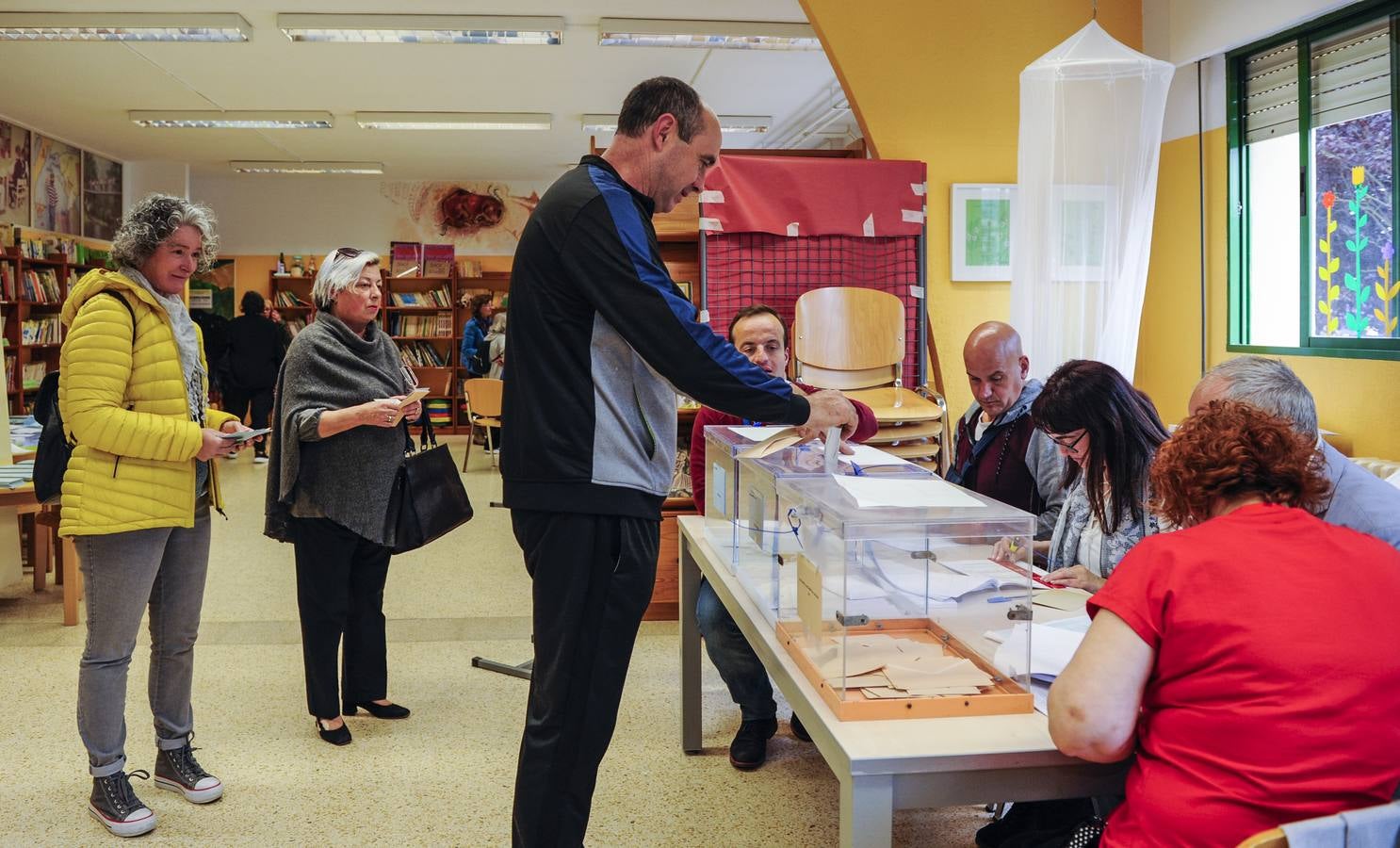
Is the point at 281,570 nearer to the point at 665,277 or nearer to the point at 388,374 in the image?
the point at 388,374

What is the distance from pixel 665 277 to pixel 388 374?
1.65 m

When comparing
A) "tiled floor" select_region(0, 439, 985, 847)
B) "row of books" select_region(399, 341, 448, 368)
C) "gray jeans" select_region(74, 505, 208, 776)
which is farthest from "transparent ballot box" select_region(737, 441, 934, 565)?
"row of books" select_region(399, 341, 448, 368)

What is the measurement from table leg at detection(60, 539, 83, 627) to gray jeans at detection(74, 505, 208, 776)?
194 cm

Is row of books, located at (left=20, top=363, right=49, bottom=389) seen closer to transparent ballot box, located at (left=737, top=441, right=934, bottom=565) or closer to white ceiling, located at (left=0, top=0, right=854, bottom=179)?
white ceiling, located at (left=0, top=0, right=854, bottom=179)

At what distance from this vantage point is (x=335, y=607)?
313 centimetres

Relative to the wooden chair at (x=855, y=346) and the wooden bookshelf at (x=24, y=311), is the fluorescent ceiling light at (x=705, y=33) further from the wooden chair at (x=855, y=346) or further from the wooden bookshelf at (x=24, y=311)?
the wooden bookshelf at (x=24, y=311)

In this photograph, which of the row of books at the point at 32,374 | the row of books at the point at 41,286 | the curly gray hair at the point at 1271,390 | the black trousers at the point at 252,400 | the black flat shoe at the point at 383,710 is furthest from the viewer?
the black trousers at the point at 252,400

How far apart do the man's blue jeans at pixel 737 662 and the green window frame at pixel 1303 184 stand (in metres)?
2.85

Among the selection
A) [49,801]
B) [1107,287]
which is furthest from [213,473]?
[1107,287]

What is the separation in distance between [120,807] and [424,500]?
1.07m

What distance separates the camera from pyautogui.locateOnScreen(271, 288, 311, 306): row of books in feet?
43.8

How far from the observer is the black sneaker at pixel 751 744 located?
297 centimetres

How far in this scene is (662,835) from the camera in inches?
101

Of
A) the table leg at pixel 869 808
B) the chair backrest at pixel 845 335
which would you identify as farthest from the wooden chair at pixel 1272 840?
the chair backrest at pixel 845 335
